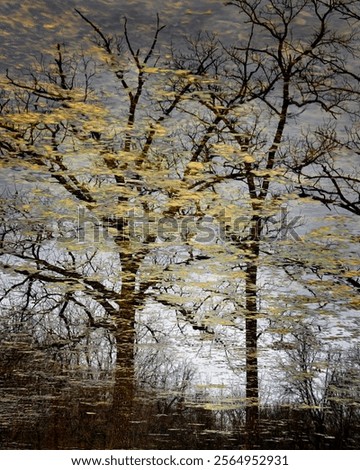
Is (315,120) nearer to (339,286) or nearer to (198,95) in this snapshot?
(198,95)

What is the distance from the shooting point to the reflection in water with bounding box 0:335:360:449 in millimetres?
2252

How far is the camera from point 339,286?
8.81 feet

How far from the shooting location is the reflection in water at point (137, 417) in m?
2.25

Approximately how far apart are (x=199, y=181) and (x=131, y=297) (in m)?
A: 0.67

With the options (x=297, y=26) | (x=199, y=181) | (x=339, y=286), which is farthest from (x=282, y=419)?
(x=297, y=26)

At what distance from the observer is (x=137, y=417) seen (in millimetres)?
2279
